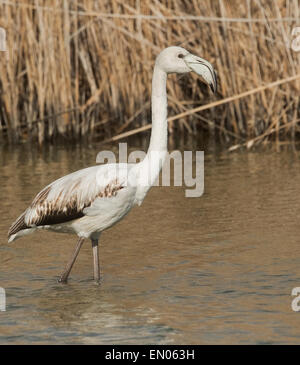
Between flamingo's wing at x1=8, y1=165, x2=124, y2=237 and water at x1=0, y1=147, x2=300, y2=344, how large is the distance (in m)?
0.41

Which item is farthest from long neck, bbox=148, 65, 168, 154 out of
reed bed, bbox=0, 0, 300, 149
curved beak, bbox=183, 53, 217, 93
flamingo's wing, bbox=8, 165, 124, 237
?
reed bed, bbox=0, 0, 300, 149

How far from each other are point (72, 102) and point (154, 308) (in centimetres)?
710

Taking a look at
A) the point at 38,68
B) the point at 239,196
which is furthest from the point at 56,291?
the point at 38,68

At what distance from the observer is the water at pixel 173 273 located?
218 inches

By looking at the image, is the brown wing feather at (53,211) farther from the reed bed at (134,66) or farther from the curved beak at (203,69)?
the reed bed at (134,66)

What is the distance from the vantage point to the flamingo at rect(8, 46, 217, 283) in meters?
6.51

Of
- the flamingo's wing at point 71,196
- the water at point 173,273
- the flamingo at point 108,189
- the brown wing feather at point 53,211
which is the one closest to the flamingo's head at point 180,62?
the flamingo at point 108,189

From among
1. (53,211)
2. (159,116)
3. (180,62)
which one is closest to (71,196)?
(53,211)

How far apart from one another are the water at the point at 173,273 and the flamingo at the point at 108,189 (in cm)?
37

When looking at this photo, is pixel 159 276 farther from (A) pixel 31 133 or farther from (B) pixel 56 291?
(A) pixel 31 133

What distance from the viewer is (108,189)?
21.5ft

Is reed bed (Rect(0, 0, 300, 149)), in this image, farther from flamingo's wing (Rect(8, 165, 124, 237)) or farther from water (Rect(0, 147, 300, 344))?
flamingo's wing (Rect(8, 165, 124, 237))

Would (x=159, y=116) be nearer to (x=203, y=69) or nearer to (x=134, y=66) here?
(x=203, y=69)

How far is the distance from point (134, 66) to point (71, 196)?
20.1ft
